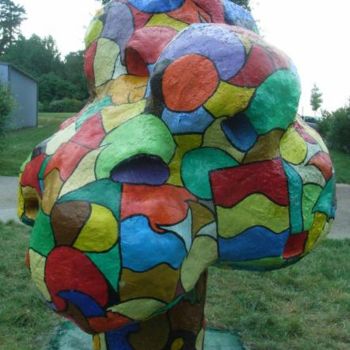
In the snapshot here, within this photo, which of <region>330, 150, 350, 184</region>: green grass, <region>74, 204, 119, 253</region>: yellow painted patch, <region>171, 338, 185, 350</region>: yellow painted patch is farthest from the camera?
<region>330, 150, 350, 184</region>: green grass

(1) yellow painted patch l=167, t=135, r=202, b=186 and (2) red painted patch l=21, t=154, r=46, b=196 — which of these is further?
(2) red painted patch l=21, t=154, r=46, b=196

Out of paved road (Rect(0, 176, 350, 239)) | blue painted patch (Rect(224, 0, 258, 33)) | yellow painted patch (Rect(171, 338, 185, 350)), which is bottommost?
paved road (Rect(0, 176, 350, 239))

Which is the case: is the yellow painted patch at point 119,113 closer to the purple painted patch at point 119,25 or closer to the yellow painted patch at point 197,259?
the purple painted patch at point 119,25

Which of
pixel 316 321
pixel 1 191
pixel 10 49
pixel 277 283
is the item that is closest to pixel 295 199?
pixel 316 321

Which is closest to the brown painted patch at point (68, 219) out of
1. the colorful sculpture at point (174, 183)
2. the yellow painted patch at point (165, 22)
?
the colorful sculpture at point (174, 183)

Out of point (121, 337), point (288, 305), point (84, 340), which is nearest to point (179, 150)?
point (121, 337)

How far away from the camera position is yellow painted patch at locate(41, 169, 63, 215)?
7.20 ft

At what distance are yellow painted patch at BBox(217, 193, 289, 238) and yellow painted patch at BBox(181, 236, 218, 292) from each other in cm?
6

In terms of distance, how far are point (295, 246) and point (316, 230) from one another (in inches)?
4.6

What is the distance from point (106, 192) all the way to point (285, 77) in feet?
2.38

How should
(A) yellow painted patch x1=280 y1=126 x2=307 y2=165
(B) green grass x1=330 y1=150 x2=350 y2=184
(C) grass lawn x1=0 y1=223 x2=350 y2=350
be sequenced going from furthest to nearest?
(B) green grass x1=330 y1=150 x2=350 y2=184
(C) grass lawn x1=0 y1=223 x2=350 y2=350
(A) yellow painted patch x1=280 y1=126 x2=307 y2=165

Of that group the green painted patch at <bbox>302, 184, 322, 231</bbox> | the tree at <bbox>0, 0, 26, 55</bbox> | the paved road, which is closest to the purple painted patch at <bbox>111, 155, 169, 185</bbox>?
the green painted patch at <bbox>302, 184, 322, 231</bbox>

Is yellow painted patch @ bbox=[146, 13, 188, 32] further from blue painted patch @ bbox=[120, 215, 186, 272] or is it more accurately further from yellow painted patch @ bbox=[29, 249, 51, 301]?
yellow painted patch @ bbox=[29, 249, 51, 301]

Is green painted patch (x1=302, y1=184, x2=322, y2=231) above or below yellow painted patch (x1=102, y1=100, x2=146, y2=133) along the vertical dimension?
below
